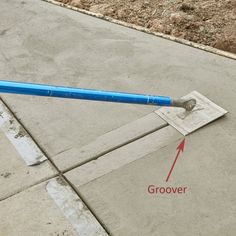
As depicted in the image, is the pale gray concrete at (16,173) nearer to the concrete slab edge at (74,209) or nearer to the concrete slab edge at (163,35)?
the concrete slab edge at (74,209)

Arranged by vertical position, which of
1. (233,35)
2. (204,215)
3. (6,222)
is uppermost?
(233,35)

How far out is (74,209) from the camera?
6.97 ft

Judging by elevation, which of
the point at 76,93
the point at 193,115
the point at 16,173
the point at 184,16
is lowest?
the point at 16,173

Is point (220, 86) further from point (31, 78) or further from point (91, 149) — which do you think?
point (31, 78)

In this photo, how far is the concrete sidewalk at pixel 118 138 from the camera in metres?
2.06

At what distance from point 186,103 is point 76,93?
863 mm

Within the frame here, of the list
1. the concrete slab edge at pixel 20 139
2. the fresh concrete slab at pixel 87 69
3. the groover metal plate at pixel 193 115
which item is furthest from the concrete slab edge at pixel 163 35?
the concrete slab edge at pixel 20 139

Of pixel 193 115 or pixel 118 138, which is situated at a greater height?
pixel 193 115

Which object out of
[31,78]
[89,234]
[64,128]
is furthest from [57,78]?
[89,234]

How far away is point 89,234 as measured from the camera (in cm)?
198

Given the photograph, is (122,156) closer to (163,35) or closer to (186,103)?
(186,103)

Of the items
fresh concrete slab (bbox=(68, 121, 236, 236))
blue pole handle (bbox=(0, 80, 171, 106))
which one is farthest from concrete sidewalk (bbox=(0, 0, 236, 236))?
blue pole handle (bbox=(0, 80, 171, 106))

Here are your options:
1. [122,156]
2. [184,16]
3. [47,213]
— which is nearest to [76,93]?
[122,156]

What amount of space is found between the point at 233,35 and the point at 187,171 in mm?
1703
